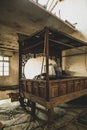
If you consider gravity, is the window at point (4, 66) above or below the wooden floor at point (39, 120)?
above

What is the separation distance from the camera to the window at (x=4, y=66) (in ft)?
37.3

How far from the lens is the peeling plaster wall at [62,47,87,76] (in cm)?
735

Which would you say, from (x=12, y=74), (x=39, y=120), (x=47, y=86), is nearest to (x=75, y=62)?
(x=47, y=86)

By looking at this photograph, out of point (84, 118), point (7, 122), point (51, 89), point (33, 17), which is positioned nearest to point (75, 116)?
point (84, 118)

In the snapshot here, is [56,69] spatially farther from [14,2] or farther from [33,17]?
[14,2]

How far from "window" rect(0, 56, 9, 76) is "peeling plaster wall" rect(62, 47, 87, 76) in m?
5.82

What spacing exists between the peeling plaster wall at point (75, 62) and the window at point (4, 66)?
229 inches

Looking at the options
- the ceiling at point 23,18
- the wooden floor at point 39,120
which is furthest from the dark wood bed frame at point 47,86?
the ceiling at point 23,18

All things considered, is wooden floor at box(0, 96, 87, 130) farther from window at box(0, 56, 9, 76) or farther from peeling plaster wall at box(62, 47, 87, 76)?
window at box(0, 56, 9, 76)

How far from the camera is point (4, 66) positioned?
1156 cm

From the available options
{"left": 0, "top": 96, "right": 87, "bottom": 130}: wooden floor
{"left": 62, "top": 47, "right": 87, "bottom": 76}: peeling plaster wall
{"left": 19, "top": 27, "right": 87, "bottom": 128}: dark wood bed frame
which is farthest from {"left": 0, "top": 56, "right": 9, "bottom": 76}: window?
{"left": 0, "top": 96, "right": 87, "bottom": 130}: wooden floor

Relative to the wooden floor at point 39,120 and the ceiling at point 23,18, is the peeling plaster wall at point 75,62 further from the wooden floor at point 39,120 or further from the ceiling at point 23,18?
the wooden floor at point 39,120

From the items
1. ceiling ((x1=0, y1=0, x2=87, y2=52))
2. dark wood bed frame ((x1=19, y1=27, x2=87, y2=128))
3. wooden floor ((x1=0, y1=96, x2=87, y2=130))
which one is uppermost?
ceiling ((x1=0, y1=0, x2=87, y2=52))

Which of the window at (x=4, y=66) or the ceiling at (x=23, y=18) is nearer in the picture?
the ceiling at (x=23, y=18)
